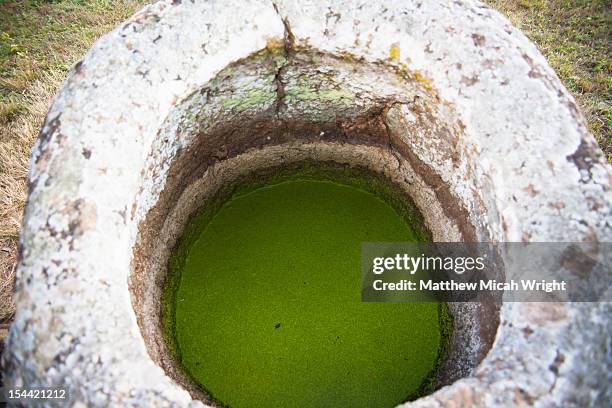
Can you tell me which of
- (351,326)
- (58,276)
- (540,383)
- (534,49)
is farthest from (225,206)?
(540,383)

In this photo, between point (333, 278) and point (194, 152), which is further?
point (333, 278)

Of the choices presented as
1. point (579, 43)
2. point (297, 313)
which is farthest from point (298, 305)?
point (579, 43)

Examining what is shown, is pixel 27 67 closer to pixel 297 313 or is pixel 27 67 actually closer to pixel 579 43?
pixel 297 313

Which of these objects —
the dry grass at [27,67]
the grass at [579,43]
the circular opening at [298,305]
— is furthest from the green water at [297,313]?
the grass at [579,43]

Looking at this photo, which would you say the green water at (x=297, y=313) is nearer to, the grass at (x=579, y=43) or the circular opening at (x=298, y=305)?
the circular opening at (x=298, y=305)

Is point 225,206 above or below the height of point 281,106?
below

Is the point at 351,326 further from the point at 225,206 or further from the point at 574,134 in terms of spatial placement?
the point at 574,134
